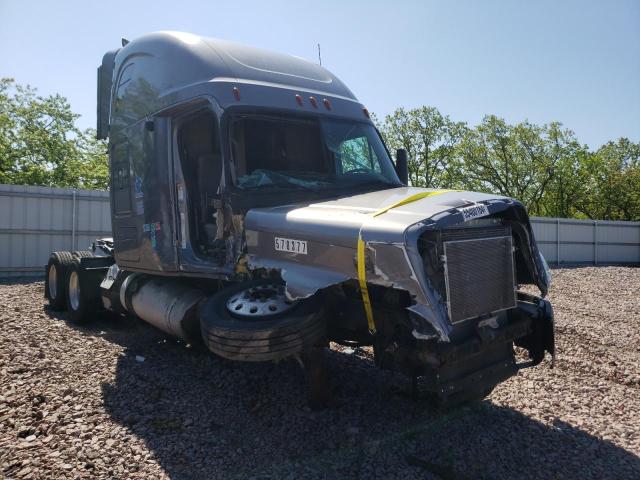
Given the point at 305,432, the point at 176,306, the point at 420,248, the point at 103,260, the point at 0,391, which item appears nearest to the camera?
the point at 420,248

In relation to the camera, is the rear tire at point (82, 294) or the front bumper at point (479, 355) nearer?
the front bumper at point (479, 355)

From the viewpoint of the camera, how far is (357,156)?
518cm

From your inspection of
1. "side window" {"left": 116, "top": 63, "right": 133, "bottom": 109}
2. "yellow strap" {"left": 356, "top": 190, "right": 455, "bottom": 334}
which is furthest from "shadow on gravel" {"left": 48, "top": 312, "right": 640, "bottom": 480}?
"side window" {"left": 116, "top": 63, "right": 133, "bottom": 109}

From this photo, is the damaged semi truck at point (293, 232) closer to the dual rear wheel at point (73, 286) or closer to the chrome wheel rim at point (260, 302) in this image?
the chrome wheel rim at point (260, 302)

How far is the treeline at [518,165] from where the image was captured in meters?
35.9

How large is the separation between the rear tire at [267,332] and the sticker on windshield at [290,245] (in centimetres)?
39

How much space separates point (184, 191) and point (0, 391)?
A: 252 cm

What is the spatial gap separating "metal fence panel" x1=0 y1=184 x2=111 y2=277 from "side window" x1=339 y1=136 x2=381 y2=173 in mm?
11405

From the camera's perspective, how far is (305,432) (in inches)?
155

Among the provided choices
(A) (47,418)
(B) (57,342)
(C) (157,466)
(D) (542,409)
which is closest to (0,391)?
(A) (47,418)

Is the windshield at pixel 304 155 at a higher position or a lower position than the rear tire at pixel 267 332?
higher

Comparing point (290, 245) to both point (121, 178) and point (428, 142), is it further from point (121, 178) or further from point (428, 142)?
point (428, 142)

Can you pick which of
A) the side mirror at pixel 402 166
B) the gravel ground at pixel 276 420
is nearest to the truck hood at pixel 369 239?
the side mirror at pixel 402 166

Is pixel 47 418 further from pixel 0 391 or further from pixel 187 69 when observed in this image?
pixel 187 69
